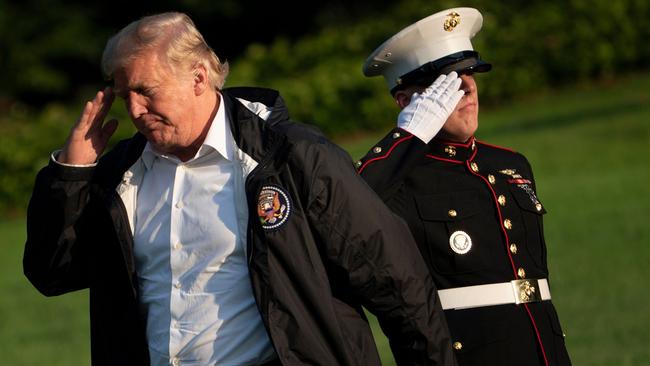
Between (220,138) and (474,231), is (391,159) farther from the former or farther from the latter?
(220,138)

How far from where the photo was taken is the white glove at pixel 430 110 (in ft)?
14.0

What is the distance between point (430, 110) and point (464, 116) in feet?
0.77

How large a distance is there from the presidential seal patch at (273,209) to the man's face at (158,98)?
0.35 m

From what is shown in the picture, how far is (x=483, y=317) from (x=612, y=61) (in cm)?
1873

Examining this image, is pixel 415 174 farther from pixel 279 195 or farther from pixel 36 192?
pixel 36 192

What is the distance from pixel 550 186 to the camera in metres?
16.3

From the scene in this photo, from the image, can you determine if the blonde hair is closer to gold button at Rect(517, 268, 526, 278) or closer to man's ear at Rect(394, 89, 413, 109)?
man's ear at Rect(394, 89, 413, 109)

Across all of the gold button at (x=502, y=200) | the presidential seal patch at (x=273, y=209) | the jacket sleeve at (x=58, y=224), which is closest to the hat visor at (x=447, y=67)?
the gold button at (x=502, y=200)

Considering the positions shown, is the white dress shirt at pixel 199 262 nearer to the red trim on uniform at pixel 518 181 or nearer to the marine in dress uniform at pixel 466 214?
the marine in dress uniform at pixel 466 214

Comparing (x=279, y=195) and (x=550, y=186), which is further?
(x=550, y=186)

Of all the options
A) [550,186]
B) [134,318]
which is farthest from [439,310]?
[550,186]

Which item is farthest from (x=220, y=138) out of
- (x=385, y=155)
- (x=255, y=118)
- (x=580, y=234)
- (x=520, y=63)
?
(x=520, y=63)

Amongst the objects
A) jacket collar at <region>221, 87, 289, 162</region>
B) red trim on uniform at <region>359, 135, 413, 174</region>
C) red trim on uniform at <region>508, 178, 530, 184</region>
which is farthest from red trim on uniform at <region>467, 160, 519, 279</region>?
jacket collar at <region>221, 87, 289, 162</region>

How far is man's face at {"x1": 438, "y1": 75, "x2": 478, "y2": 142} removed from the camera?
4.43 metres
